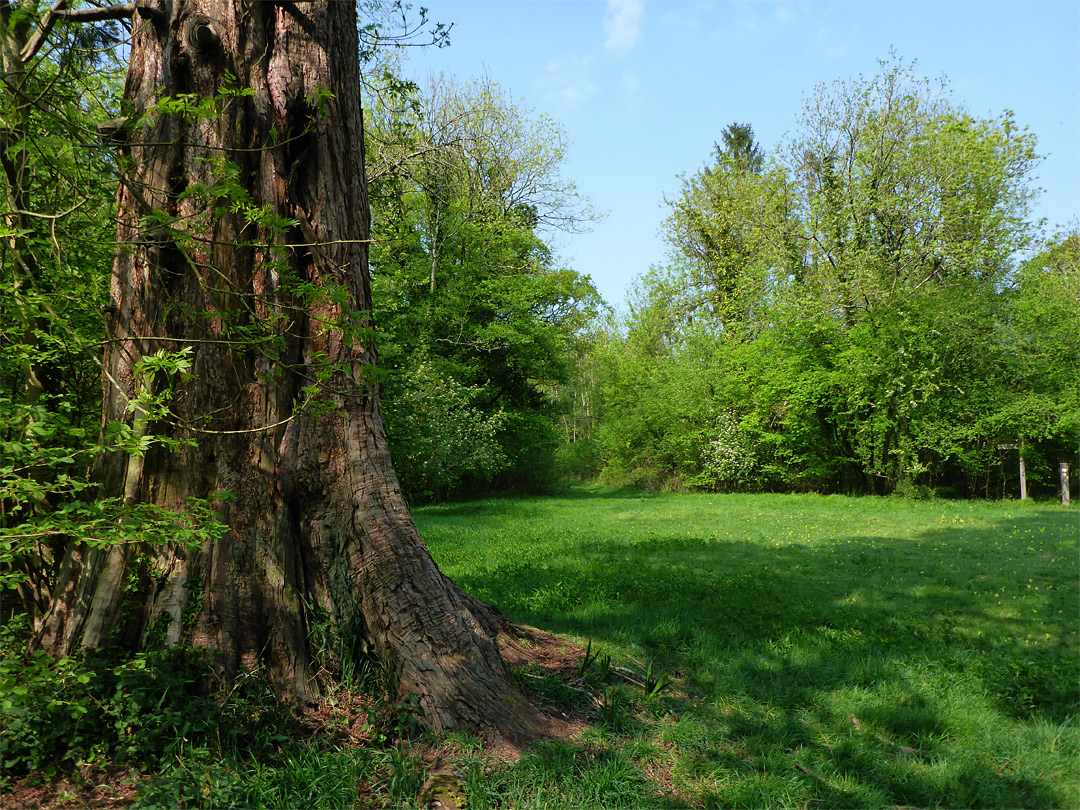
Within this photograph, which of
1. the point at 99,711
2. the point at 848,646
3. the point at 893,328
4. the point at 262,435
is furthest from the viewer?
the point at 893,328

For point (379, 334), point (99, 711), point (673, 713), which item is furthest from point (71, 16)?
point (673, 713)

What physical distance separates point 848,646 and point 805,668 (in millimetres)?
746

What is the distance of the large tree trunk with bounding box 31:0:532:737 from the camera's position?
3541 millimetres

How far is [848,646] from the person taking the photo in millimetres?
5672

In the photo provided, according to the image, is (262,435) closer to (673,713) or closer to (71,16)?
(71,16)

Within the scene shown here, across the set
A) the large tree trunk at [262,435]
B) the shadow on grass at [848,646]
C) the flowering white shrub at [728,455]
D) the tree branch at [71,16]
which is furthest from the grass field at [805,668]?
the flowering white shrub at [728,455]

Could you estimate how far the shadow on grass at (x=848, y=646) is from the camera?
3.80 m

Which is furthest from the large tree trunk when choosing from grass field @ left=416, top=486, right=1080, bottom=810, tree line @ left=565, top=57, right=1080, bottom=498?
tree line @ left=565, top=57, right=1080, bottom=498

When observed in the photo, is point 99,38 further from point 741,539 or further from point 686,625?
point 741,539

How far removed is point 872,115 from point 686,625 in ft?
67.6

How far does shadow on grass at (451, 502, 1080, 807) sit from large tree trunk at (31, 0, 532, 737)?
181cm

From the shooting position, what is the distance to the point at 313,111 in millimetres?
4184

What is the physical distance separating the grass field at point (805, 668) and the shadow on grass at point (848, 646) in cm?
2

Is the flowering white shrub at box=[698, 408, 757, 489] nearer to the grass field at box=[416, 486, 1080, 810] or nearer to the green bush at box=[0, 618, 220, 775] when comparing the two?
the grass field at box=[416, 486, 1080, 810]
